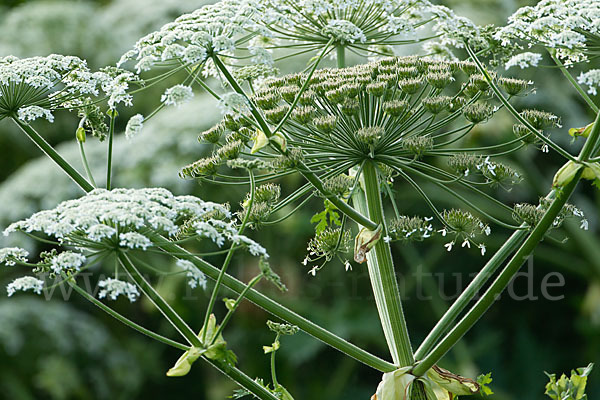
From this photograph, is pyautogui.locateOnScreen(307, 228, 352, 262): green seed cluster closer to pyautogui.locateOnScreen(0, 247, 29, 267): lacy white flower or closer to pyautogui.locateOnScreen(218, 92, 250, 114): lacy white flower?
pyautogui.locateOnScreen(218, 92, 250, 114): lacy white flower

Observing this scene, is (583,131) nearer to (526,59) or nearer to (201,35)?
(526,59)

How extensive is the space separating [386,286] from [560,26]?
96 cm

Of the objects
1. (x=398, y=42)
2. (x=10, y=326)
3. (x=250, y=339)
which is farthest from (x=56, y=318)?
(x=398, y=42)

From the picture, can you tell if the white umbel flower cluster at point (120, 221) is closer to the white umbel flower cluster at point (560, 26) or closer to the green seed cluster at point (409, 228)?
the green seed cluster at point (409, 228)

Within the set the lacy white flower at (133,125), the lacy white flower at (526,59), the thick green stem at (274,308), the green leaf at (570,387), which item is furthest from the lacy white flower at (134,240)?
the green leaf at (570,387)

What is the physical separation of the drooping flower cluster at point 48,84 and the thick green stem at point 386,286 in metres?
0.81

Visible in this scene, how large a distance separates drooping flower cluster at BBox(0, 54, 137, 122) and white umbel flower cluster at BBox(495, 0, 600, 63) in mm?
1136

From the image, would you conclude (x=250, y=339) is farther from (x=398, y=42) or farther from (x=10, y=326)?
(x=398, y=42)

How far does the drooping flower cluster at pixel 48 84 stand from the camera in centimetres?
204

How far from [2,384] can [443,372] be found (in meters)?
7.01

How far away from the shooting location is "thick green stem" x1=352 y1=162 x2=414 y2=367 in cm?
224

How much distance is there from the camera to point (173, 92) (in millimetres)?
1800

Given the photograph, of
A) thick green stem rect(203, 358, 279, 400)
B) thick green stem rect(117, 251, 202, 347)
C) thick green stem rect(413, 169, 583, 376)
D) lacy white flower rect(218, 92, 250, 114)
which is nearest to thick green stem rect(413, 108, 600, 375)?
thick green stem rect(413, 169, 583, 376)

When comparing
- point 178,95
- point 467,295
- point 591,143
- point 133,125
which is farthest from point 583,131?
point 133,125
